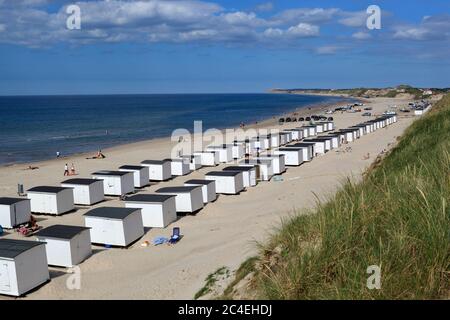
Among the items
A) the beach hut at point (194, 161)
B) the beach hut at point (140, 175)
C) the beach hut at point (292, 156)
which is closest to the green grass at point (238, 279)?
the beach hut at point (140, 175)

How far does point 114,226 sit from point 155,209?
9.06 feet

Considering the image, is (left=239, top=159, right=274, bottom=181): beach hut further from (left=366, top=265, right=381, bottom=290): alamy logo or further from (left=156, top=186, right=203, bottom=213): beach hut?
(left=366, top=265, right=381, bottom=290): alamy logo

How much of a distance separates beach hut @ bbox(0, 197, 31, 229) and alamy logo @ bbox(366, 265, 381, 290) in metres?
20.5

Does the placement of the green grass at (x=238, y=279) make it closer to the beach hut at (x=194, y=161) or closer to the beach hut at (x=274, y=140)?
the beach hut at (x=194, y=161)

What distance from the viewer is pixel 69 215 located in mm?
24625

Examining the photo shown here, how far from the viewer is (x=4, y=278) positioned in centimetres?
1450

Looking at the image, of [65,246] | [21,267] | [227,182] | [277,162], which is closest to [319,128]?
[277,162]

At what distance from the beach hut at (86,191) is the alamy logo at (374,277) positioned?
22.9 meters

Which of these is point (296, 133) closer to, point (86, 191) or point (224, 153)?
point (224, 153)

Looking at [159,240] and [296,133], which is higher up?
[296,133]

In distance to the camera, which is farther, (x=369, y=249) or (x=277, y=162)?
(x=277, y=162)

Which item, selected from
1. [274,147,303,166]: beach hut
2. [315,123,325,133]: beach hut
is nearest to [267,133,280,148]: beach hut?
[274,147,303,166]: beach hut
